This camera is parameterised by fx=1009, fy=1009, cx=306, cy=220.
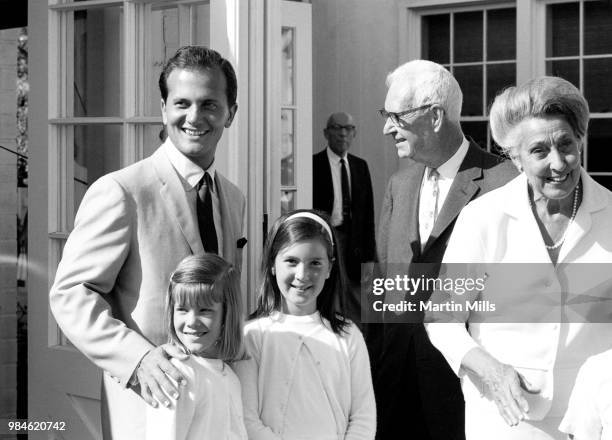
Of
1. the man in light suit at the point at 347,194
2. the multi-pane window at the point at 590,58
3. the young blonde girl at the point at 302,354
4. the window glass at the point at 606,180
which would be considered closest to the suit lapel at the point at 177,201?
the young blonde girl at the point at 302,354

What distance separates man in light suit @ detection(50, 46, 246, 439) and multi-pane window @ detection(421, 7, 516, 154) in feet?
14.6

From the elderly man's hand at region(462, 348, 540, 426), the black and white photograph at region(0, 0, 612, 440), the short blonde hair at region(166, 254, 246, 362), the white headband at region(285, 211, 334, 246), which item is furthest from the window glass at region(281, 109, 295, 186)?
the elderly man's hand at region(462, 348, 540, 426)

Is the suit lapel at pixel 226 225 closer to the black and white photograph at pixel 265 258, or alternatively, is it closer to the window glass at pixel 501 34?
the black and white photograph at pixel 265 258

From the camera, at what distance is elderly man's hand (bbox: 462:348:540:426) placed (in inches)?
85.8

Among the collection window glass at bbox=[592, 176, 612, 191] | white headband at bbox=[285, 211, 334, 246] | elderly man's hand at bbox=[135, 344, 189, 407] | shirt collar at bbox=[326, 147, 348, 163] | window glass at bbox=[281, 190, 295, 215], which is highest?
shirt collar at bbox=[326, 147, 348, 163]

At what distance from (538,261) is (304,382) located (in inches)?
26.2

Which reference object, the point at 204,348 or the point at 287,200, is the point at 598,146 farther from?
the point at 204,348

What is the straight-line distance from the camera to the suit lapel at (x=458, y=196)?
2949 millimetres

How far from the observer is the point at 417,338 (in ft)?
10.1

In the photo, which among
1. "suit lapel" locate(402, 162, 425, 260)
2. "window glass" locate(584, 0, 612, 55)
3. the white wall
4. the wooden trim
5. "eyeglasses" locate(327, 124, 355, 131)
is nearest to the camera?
"suit lapel" locate(402, 162, 425, 260)

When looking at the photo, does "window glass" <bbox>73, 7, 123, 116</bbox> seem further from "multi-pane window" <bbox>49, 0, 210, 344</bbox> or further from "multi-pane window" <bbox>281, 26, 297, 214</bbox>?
"multi-pane window" <bbox>281, 26, 297, 214</bbox>

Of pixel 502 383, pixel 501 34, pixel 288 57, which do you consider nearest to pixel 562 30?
pixel 501 34

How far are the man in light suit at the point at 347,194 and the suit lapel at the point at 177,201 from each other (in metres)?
4.00

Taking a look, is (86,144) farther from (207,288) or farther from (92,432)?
(207,288)
